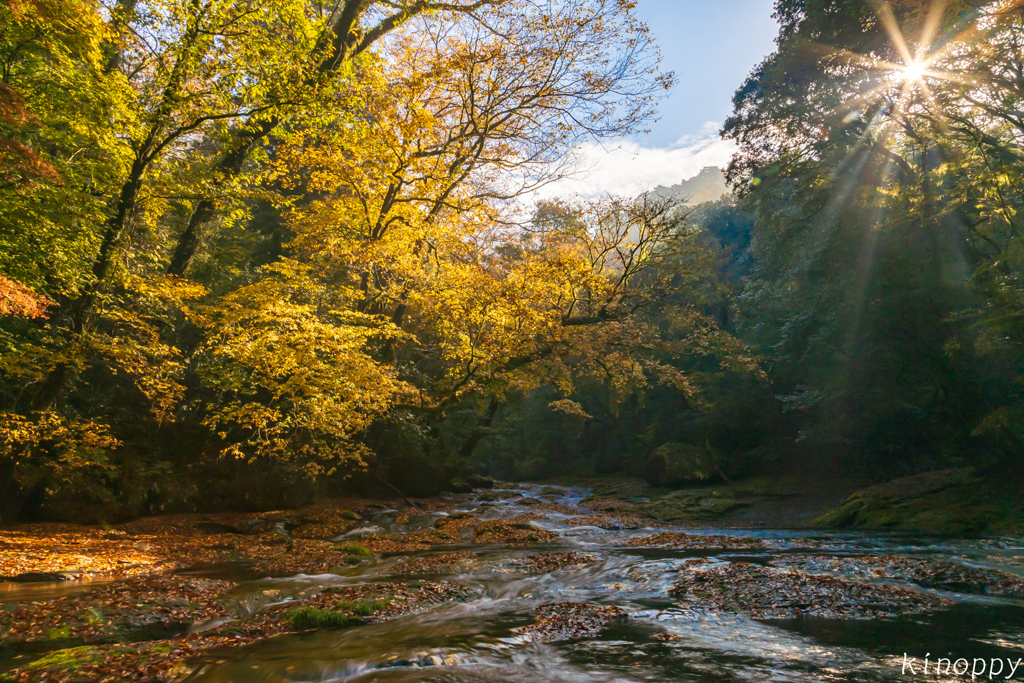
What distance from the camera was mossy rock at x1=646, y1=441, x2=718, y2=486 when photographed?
2573 cm

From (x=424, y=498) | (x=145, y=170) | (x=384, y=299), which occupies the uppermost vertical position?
(x=145, y=170)

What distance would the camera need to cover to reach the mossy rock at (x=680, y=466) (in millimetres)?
25734

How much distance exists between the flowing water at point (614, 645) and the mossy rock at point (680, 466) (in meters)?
18.9

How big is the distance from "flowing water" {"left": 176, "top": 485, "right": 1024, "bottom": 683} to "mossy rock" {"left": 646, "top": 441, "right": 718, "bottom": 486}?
18.9 meters

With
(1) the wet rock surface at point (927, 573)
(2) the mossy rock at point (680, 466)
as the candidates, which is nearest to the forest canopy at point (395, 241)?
(2) the mossy rock at point (680, 466)

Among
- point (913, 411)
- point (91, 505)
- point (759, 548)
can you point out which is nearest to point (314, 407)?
point (91, 505)

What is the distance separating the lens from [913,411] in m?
22.9

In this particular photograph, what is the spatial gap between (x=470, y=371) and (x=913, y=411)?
67.6 ft

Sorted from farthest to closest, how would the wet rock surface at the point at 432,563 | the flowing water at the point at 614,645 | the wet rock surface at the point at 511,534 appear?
the wet rock surface at the point at 511,534
the wet rock surface at the point at 432,563
the flowing water at the point at 614,645

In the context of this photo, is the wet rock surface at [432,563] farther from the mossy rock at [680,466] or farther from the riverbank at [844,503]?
the mossy rock at [680,466]

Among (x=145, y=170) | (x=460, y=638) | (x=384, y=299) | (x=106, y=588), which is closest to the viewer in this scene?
(x=460, y=638)

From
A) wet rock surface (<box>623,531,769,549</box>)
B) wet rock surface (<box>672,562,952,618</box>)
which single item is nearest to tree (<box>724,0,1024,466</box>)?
wet rock surface (<box>623,531,769,549</box>)

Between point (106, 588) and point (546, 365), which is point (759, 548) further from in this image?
point (106, 588)

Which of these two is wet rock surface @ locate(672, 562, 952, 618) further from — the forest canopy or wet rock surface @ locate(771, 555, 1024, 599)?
the forest canopy
